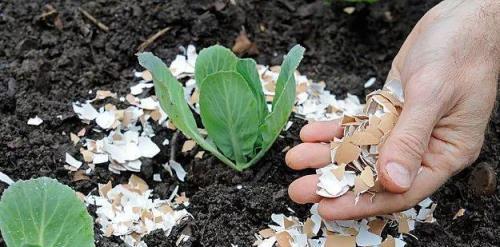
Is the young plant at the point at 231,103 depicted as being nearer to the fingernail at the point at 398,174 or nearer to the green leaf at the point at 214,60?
the green leaf at the point at 214,60

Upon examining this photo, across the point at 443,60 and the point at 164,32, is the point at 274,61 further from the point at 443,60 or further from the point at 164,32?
the point at 443,60

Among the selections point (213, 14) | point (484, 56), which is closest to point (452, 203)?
point (484, 56)

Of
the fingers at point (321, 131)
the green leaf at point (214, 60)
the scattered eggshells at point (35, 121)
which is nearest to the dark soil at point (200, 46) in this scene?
the scattered eggshells at point (35, 121)

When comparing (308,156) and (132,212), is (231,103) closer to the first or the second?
(308,156)

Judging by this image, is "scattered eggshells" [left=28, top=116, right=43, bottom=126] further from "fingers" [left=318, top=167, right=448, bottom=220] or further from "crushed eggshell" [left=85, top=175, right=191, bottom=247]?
"fingers" [left=318, top=167, right=448, bottom=220]

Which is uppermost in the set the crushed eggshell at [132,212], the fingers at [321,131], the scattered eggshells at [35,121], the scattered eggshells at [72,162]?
the fingers at [321,131]

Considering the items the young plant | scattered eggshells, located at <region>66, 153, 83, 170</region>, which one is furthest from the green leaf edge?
scattered eggshells, located at <region>66, 153, 83, 170</region>

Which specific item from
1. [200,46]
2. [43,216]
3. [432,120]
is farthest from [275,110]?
[200,46]
